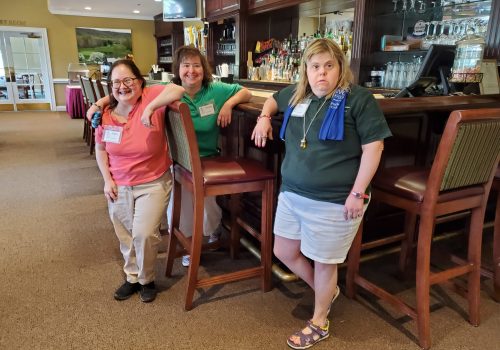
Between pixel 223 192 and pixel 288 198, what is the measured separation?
34cm

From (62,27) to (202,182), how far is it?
10.7 meters

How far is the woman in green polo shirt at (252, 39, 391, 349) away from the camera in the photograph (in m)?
1.37

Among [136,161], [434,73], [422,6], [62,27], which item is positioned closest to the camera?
[136,161]

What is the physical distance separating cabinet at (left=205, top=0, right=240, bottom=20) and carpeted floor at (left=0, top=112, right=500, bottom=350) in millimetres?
4252

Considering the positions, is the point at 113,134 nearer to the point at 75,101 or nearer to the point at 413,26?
the point at 413,26

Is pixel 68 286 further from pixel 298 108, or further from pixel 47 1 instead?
pixel 47 1

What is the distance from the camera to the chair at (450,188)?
56.8 inches

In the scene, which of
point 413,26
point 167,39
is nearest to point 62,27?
point 167,39

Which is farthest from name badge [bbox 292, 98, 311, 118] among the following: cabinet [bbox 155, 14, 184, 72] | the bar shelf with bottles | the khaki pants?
cabinet [bbox 155, 14, 184, 72]

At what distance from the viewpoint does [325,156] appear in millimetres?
1428

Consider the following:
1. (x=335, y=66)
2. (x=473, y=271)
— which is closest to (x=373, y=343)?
(x=473, y=271)

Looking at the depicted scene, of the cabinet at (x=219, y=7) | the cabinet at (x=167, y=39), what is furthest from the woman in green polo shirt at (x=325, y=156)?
the cabinet at (x=167, y=39)

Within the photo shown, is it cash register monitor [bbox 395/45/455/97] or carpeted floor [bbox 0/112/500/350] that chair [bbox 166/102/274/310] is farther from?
cash register monitor [bbox 395/45/455/97]

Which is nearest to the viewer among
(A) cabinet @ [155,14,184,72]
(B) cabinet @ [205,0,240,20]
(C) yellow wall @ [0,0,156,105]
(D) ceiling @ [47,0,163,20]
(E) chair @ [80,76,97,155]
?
(E) chair @ [80,76,97,155]
